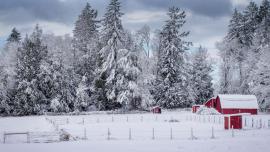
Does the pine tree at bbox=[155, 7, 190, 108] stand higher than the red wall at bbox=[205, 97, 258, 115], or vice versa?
the pine tree at bbox=[155, 7, 190, 108]

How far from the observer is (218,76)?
9306cm

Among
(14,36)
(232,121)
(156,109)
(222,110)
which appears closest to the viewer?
(232,121)

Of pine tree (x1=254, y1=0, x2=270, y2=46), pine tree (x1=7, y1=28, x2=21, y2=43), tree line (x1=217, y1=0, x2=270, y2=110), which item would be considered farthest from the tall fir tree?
pine tree (x1=254, y1=0, x2=270, y2=46)

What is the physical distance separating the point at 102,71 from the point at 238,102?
26126mm

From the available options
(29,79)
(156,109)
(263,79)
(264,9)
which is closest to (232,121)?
(156,109)

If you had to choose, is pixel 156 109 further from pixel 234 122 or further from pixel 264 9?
pixel 264 9

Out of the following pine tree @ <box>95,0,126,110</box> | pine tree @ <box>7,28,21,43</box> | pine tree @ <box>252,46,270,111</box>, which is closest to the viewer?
pine tree @ <box>252,46,270,111</box>

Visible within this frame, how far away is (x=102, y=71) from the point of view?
73.0m

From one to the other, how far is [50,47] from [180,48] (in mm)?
28714

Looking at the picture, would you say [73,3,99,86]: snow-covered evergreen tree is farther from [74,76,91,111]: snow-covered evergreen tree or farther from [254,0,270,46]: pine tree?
[254,0,270,46]: pine tree

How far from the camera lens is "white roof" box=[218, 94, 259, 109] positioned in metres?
65.3

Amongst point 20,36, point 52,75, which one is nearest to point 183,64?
point 52,75

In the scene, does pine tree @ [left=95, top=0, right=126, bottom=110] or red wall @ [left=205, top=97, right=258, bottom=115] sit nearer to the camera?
red wall @ [left=205, top=97, right=258, bottom=115]

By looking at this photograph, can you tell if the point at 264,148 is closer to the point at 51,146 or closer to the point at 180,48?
the point at 51,146
